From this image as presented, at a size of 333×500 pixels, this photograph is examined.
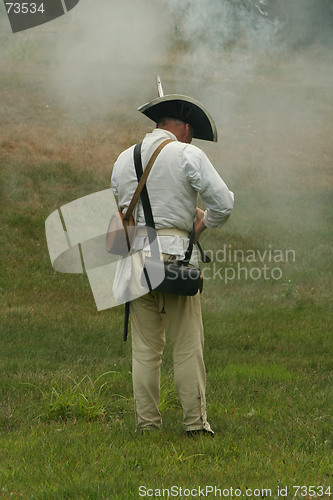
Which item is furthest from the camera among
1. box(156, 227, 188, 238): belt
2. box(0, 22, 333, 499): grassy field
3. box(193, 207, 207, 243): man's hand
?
box(193, 207, 207, 243): man's hand

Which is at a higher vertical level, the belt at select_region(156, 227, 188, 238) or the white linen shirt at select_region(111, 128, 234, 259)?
the white linen shirt at select_region(111, 128, 234, 259)

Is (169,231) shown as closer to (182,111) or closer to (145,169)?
(145,169)

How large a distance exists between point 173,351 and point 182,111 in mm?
1589

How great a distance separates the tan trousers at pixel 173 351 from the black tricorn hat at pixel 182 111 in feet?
3.75

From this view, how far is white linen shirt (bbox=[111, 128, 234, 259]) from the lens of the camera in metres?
4.98

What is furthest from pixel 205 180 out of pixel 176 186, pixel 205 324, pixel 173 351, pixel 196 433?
pixel 205 324

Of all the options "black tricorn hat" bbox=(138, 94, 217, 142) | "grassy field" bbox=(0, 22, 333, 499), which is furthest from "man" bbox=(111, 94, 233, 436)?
"grassy field" bbox=(0, 22, 333, 499)

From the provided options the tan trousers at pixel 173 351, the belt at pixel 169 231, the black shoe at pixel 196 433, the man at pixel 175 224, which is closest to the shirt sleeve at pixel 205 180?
the man at pixel 175 224

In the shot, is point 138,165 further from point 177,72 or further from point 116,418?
point 177,72

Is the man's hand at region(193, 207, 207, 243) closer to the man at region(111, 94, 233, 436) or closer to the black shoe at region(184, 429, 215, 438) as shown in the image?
the man at region(111, 94, 233, 436)

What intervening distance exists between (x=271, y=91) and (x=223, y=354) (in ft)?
29.1

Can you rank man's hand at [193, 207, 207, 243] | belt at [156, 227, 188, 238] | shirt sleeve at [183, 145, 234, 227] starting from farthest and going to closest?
man's hand at [193, 207, 207, 243] → belt at [156, 227, 188, 238] → shirt sleeve at [183, 145, 234, 227]

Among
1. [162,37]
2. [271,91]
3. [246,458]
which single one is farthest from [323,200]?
[246,458]

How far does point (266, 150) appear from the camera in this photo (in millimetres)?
15109
